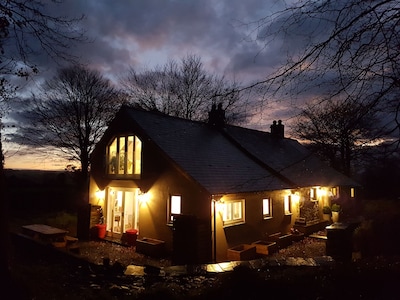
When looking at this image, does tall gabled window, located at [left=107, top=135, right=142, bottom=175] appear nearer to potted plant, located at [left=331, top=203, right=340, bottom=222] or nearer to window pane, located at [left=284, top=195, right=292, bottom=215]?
window pane, located at [left=284, top=195, right=292, bottom=215]

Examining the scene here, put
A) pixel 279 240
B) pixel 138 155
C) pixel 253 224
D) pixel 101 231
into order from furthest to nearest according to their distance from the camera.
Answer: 1. pixel 101 231
2. pixel 138 155
3. pixel 253 224
4. pixel 279 240

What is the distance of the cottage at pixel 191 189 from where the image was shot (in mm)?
11742

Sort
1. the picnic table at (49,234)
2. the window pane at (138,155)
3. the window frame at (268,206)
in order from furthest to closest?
1. the window frame at (268,206)
2. the window pane at (138,155)
3. the picnic table at (49,234)

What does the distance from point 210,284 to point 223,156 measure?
10.1 metres

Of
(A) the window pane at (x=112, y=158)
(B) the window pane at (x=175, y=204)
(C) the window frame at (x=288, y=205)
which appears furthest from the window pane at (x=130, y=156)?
(C) the window frame at (x=288, y=205)

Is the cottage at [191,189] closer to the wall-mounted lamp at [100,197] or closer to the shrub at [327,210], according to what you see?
the wall-mounted lamp at [100,197]

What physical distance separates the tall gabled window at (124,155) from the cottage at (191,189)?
0.05 metres

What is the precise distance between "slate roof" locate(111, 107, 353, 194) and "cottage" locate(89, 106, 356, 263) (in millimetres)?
64

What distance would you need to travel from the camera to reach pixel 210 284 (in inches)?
246

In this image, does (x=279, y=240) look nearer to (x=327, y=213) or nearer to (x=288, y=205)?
(x=288, y=205)

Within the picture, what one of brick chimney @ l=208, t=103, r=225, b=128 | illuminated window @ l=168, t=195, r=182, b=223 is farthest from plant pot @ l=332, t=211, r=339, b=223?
illuminated window @ l=168, t=195, r=182, b=223

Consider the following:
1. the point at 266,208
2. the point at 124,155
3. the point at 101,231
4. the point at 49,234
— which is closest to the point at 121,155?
the point at 124,155

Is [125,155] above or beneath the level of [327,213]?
above

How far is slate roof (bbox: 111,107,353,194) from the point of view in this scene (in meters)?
12.9
